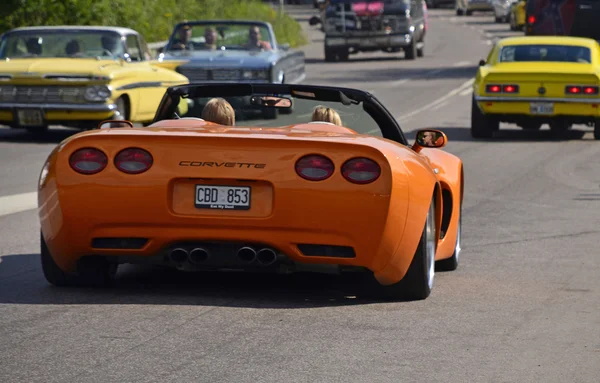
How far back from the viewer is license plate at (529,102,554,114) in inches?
749

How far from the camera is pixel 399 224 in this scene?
7090mm

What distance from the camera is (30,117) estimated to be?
725 inches

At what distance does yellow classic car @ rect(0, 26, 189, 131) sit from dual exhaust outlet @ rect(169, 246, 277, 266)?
448 inches

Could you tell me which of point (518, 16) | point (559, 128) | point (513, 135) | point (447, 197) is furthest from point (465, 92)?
point (518, 16)

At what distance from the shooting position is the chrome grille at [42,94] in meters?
18.3

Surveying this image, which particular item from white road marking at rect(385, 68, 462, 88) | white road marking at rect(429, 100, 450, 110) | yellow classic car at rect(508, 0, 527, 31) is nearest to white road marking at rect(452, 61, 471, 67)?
white road marking at rect(385, 68, 462, 88)

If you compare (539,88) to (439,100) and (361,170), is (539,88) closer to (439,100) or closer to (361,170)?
(439,100)

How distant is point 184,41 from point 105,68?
14.7 feet

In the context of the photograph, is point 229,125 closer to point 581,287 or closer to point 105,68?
point 581,287

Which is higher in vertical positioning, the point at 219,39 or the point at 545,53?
the point at 545,53

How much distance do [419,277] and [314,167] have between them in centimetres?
92

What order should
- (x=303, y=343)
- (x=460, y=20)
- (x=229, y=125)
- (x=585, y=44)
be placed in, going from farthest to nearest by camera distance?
(x=460, y=20), (x=585, y=44), (x=229, y=125), (x=303, y=343)

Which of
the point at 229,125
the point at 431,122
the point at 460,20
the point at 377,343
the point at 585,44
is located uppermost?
the point at 229,125

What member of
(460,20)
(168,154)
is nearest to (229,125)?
(168,154)
